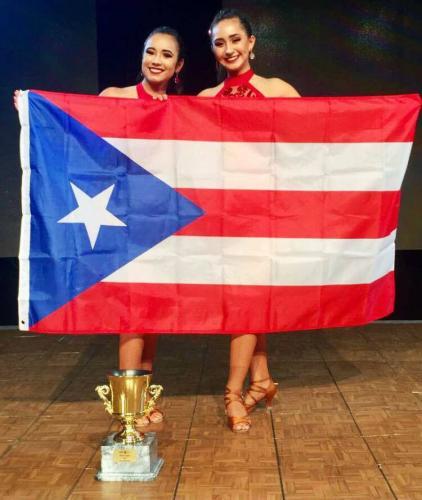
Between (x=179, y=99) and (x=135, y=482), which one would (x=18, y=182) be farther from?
(x=135, y=482)

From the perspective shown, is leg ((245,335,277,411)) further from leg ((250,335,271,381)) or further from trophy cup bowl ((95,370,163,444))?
trophy cup bowl ((95,370,163,444))

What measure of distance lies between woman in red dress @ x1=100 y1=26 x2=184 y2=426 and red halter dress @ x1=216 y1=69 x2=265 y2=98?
22cm

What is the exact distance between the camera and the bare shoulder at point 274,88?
3150mm

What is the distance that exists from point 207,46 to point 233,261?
8.82 feet

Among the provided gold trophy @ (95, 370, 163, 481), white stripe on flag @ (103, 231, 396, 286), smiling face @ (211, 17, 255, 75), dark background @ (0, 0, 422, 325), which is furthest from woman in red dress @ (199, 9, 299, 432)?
dark background @ (0, 0, 422, 325)

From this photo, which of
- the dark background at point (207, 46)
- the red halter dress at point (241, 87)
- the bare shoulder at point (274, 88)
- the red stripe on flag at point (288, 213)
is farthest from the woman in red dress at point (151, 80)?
the dark background at point (207, 46)

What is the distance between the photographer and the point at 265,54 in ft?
17.9

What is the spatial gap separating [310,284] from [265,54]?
2.80 m

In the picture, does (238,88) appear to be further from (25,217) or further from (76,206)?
(25,217)

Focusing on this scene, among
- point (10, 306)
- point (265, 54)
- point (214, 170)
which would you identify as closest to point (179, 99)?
point (214, 170)

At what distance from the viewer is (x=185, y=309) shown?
9.85 feet

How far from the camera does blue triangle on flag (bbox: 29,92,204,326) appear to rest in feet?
9.64

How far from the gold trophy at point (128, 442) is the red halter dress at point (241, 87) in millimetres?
1132

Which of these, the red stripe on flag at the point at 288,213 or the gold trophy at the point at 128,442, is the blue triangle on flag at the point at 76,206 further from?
the gold trophy at the point at 128,442
